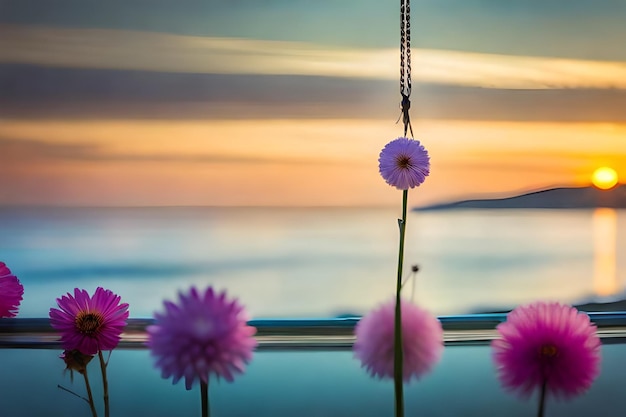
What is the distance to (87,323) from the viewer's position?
0.82 m

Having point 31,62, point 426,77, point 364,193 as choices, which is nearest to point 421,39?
point 426,77

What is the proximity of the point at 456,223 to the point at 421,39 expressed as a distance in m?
0.30

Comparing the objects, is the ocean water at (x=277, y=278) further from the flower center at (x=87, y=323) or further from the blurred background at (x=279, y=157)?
the flower center at (x=87, y=323)

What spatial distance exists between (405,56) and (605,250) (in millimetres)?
446

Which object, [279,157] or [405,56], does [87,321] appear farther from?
[405,56]

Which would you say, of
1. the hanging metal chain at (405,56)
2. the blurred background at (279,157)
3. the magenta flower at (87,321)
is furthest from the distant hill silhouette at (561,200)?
the magenta flower at (87,321)

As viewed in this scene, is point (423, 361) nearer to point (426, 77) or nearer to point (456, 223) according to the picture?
point (456, 223)

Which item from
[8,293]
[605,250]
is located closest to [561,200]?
[605,250]

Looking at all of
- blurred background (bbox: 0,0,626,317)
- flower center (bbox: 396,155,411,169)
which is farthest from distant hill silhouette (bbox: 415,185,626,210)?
flower center (bbox: 396,155,411,169)

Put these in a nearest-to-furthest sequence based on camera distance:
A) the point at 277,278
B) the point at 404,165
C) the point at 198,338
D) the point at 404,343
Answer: the point at 198,338
the point at 404,343
the point at 404,165
the point at 277,278

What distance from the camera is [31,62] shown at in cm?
103

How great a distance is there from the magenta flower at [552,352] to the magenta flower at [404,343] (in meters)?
0.08

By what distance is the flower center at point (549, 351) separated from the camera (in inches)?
25.3

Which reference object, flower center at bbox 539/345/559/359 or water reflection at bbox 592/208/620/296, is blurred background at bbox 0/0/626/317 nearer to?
water reflection at bbox 592/208/620/296
